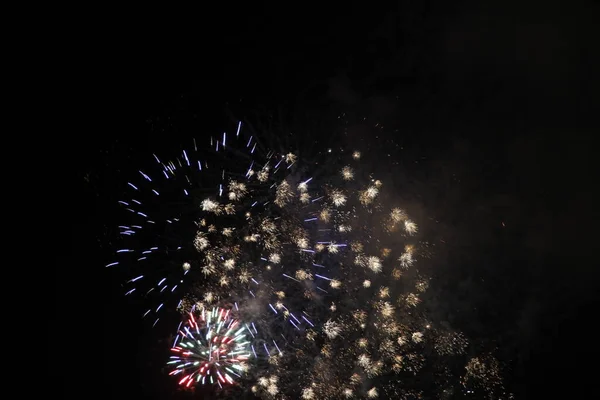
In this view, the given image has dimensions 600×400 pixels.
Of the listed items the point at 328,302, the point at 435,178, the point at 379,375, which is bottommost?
the point at 379,375

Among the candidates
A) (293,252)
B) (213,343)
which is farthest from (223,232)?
(213,343)

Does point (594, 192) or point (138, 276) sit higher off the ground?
point (138, 276)

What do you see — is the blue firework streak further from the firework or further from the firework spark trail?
the firework

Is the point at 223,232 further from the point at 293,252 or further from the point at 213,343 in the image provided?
the point at 213,343

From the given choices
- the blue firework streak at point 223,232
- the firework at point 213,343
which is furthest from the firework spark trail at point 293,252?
the firework at point 213,343

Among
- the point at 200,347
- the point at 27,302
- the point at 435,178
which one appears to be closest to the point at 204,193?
the point at 200,347

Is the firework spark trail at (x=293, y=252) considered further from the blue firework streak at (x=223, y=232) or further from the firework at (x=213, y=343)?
the firework at (x=213, y=343)

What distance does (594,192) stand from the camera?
4.30 meters

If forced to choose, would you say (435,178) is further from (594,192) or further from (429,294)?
(594,192)

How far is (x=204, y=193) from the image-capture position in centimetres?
431

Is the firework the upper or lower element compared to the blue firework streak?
lower

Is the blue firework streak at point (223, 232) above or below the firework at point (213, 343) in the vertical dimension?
above

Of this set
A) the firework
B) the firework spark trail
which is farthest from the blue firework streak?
the firework

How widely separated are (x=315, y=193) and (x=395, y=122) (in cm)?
115
